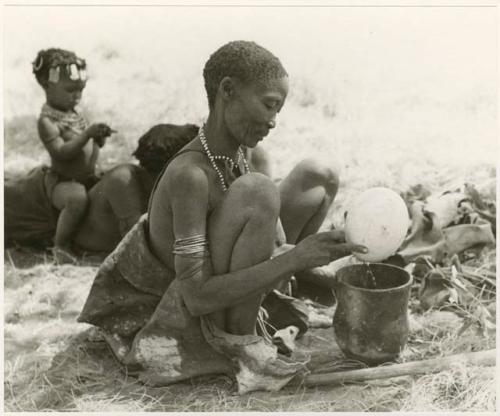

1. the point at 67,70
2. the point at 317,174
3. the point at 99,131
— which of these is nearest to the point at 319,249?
the point at 317,174

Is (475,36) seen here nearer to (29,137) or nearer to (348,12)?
(348,12)

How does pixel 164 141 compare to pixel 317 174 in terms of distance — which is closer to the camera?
pixel 317 174

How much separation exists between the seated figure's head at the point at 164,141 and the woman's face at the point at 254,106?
1.10m

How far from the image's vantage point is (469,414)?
2129 millimetres

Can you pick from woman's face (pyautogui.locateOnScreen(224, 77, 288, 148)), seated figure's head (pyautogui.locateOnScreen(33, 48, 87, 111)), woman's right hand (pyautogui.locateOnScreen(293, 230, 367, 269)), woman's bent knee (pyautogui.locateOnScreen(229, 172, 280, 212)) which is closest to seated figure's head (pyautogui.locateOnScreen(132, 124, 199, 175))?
seated figure's head (pyautogui.locateOnScreen(33, 48, 87, 111))

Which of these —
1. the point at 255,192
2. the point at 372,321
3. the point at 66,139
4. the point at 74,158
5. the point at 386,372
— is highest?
the point at 255,192

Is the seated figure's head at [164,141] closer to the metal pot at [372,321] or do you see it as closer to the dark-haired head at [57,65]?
the dark-haired head at [57,65]

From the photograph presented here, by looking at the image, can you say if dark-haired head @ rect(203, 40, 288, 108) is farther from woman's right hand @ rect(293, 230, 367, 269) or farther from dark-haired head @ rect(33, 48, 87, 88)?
dark-haired head @ rect(33, 48, 87, 88)

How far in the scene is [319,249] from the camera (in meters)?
2.03

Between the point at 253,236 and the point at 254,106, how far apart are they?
1.39 ft

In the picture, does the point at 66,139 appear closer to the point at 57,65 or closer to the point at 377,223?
the point at 57,65

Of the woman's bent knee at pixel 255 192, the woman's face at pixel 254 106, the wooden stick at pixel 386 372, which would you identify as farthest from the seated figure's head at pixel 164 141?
the wooden stick at pixel 386 372

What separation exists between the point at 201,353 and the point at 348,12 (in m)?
1.53

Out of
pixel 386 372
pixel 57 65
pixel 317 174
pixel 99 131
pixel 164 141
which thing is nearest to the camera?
pixel 386 372
